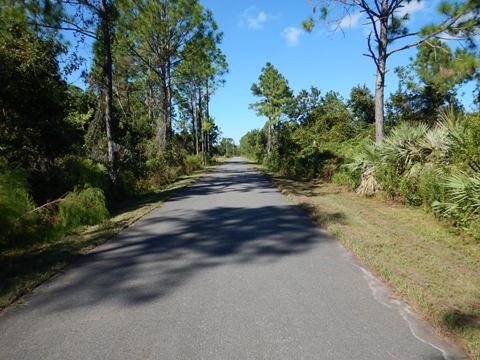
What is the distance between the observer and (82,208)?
26.6 ft

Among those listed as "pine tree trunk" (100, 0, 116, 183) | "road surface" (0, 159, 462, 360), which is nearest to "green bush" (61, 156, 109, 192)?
"pine tree trunk" (100, 0, 116, 183)

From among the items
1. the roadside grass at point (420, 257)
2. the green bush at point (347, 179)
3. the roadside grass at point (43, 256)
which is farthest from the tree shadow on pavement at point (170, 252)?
the green bush at point (347, 179)

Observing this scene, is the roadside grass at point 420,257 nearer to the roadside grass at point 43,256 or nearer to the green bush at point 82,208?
the roadside grass at point 43,256

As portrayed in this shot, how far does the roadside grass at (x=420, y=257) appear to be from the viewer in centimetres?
329

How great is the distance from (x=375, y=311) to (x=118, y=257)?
12.8 ft

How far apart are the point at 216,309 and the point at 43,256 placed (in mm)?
3577

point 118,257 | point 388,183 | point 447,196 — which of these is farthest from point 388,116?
point 118,257

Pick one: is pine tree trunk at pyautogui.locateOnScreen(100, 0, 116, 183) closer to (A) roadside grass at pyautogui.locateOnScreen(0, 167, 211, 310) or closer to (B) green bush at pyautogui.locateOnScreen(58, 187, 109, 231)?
(B) green bush at pyautogui.locateOnScreen(58, 187, 109, 231)

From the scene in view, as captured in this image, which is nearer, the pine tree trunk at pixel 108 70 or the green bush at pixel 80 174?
the green bush at pixel 80 174

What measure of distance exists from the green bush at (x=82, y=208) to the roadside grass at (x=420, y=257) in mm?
5399

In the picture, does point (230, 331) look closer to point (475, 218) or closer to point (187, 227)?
point (187, 227)

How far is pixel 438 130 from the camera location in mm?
9062

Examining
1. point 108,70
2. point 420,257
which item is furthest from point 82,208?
point 420,257

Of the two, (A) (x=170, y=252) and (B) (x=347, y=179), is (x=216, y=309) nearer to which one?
(A) (x=170, y=252)
